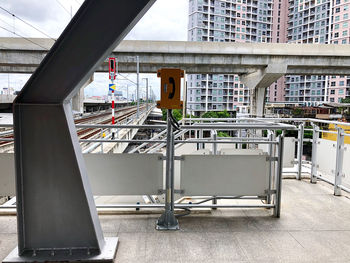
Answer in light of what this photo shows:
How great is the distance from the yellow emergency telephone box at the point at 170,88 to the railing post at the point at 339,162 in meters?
Result: 2.73

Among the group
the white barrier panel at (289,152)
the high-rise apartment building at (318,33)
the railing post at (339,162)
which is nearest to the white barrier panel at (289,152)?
the white barrier panel at (289,152)

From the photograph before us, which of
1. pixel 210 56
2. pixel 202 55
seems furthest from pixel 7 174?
pixel 210 56

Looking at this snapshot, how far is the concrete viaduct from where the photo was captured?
62.0ft

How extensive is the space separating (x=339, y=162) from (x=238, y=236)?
244cm

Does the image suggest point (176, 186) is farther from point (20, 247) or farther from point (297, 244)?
point (20, 247)

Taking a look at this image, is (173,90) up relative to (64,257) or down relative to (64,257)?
up

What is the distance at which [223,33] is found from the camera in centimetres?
7706

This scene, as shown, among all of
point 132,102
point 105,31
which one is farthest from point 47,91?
point 132,102

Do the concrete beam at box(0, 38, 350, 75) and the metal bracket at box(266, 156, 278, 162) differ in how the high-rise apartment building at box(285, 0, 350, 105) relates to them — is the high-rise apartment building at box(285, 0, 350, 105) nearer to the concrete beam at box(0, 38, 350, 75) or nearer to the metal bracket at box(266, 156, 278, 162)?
the concrete beam at box(0, 38, 350, 75)

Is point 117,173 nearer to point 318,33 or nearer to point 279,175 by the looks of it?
point 279,175

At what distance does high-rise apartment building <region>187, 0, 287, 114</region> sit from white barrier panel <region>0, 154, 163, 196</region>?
59.8 m

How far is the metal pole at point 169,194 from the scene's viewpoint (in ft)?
10.4

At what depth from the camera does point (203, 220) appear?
3395 mm

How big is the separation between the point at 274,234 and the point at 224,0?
269 ft
